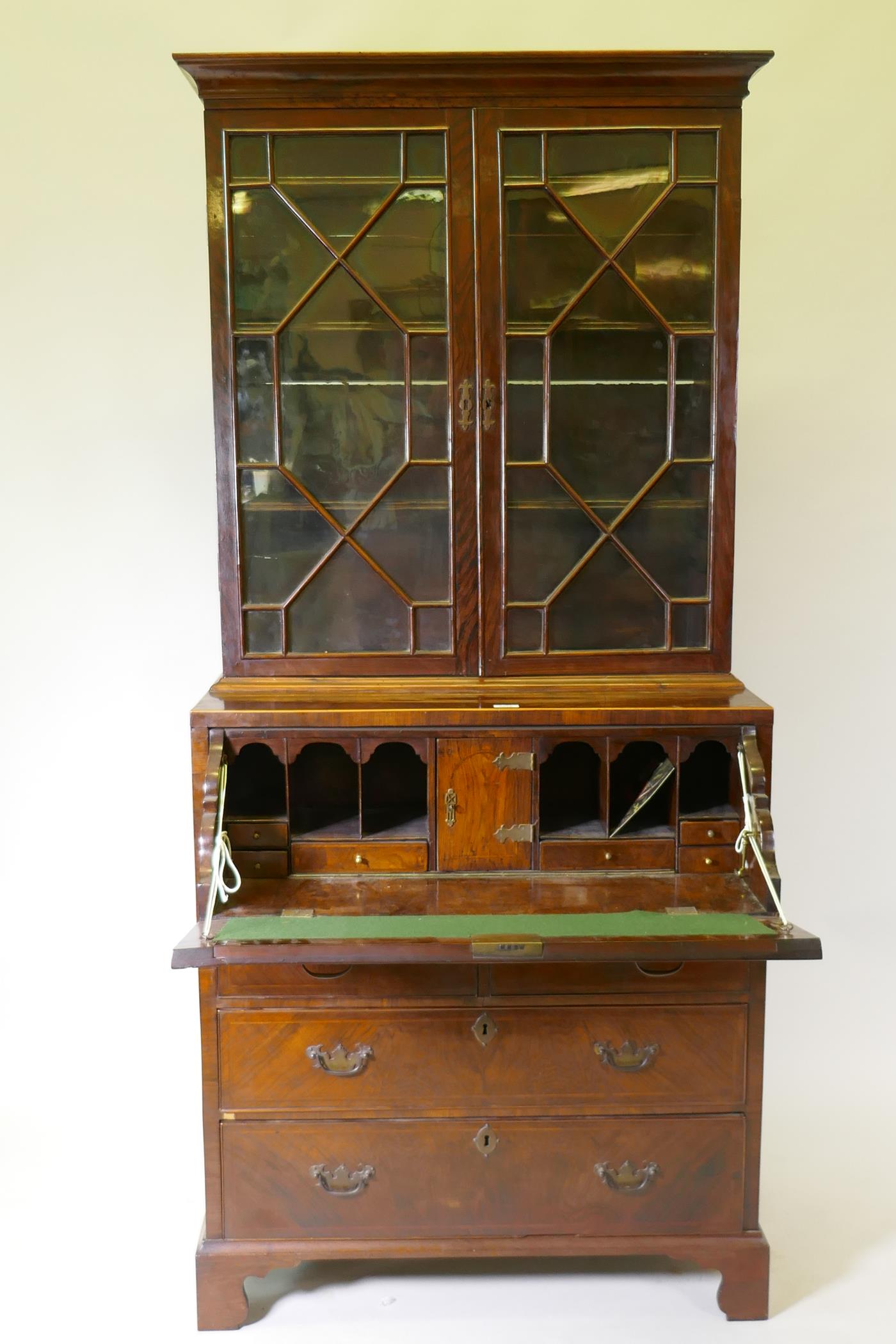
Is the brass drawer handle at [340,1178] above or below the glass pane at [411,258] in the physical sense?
below

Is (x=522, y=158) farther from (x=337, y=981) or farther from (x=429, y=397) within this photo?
(x=337, y=981)

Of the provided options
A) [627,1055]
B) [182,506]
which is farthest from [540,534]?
[182,506]

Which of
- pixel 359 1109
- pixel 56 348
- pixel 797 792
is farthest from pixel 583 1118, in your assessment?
pixel 56 348

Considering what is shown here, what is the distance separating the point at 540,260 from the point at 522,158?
8.2 inches

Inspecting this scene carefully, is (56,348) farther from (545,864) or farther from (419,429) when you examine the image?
(545,864)

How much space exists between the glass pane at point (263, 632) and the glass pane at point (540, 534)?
51cm

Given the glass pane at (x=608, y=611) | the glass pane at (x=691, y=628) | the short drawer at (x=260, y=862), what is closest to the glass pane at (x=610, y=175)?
the glass pane at (x=608, y=611)

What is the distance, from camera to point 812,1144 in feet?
10.9

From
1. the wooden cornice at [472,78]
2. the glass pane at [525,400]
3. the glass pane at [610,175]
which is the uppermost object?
the wooden cornice at [472,78]

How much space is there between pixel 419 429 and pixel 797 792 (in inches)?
65.5

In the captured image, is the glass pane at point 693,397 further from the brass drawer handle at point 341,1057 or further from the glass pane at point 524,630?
the brass drawer handle at point 341,1057

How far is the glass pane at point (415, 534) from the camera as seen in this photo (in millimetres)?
2762

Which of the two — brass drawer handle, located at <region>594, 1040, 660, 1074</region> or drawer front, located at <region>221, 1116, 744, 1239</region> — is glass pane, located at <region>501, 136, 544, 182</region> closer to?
brass drawer handle, located at <region>594, 1040, 660, 1074</region>

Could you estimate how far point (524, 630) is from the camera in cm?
279
